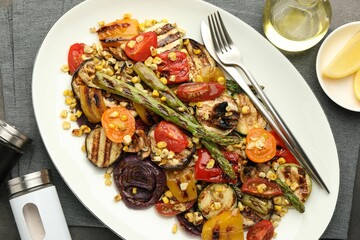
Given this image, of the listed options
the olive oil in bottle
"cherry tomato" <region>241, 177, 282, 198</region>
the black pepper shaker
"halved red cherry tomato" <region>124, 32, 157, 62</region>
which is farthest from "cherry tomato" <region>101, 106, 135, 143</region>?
the olive oil in bottle

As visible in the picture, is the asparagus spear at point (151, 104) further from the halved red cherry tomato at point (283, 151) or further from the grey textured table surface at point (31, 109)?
the grey textured table surface at point (31, 109)

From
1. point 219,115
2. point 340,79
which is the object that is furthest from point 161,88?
point 340,79

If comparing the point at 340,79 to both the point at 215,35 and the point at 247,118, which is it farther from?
the point at 215,35

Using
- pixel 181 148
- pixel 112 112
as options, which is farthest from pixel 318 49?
pixel 112 112

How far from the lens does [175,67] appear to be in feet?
11.9

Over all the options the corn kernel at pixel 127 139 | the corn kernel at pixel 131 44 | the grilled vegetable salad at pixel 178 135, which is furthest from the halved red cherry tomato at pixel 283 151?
the corn kernel at pixel 131 44

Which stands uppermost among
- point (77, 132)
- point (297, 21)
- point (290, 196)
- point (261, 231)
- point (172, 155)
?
point (297, 21)

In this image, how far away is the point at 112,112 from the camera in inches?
139

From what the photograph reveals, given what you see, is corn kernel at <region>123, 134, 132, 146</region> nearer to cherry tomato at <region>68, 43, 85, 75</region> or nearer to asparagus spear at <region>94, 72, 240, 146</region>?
asparagus spear at <region>94, 72, 240, 146</region>

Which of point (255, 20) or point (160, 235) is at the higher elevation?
point (255, 20)

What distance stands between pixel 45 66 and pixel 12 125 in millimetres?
513

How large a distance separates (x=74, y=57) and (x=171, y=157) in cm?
95

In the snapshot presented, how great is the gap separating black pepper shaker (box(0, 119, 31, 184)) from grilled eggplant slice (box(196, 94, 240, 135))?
1.21m

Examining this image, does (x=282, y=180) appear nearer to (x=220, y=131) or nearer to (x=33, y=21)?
(x=220, y=131)
